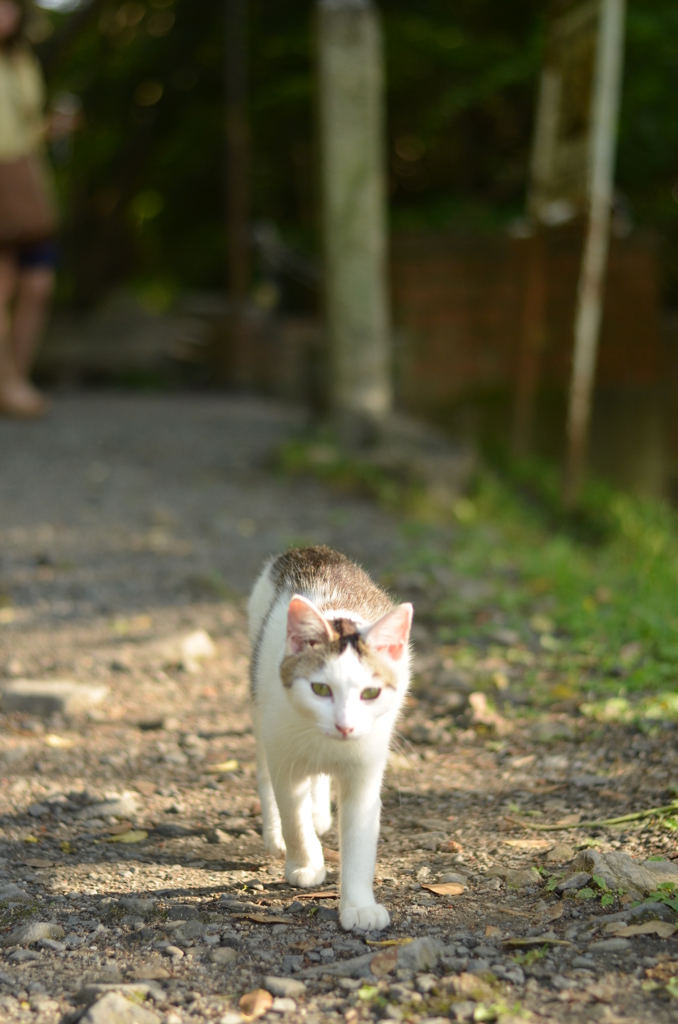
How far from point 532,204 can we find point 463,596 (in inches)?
144

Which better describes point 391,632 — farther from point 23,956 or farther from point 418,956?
point 23,956

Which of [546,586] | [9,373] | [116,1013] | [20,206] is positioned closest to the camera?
[116,1013]

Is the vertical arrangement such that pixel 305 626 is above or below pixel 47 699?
above

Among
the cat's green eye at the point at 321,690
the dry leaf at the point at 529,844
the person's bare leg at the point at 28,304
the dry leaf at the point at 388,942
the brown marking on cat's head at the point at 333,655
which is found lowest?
the dry leaf at the point at 529,844

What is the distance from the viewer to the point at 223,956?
2078 mm

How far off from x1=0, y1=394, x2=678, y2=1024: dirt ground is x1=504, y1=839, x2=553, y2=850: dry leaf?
0.06 feet

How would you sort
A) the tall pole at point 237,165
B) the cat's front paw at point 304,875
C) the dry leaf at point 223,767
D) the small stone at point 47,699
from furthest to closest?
the tall pole at point 237,165 < the small stone at point 47,699 < the dry leaf at point 223,767 < the cat's front paw at point 304,875

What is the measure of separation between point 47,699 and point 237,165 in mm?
8445

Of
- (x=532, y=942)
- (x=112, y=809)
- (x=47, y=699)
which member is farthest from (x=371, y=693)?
(x=47, y=699)

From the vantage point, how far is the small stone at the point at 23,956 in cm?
205

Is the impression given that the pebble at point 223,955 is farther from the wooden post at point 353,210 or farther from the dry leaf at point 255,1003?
the wooden post at point 353,210

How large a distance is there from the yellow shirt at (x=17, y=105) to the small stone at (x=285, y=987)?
19.5ft

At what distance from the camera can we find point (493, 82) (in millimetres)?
8953

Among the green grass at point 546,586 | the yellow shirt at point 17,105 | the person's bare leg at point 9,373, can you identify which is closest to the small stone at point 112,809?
the green grass at point 546,586
